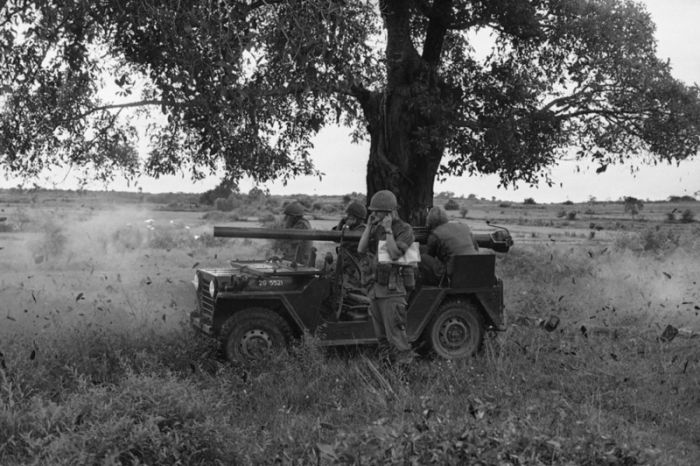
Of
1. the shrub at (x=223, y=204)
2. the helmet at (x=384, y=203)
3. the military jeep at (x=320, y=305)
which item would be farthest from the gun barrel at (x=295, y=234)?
the shrub at (x=223, y=204)

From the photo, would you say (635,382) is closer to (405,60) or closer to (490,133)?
(490,133)

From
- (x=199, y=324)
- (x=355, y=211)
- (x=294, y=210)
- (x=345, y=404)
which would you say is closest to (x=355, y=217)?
(x=355, y=211)

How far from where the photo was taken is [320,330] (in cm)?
1016

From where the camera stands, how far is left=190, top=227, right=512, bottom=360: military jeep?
9750 mm

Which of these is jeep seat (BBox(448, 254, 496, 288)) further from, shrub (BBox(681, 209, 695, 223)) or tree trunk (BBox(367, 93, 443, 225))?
shrub (BBox(681, 209, 695, 223))

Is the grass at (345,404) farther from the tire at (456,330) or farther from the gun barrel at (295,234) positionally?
the gun barrel at (295,234)

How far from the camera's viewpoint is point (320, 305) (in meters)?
10.2

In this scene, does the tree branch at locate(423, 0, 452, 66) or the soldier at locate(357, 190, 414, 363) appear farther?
the tree branch at locate(423, 0, 452, 66)

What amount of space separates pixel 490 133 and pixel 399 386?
8.34 m

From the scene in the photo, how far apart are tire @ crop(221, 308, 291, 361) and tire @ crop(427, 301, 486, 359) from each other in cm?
217

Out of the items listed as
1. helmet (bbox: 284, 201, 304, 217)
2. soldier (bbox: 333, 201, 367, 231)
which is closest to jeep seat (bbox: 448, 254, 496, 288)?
soldier (bbox: 333, 201, 367, 231)

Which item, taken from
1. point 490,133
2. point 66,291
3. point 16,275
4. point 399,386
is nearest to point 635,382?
point 399,386

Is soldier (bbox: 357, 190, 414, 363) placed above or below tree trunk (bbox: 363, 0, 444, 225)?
below

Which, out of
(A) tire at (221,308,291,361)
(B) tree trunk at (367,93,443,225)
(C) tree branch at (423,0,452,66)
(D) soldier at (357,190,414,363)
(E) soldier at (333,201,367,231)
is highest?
(C) tree branch at (423,0,452,66)
